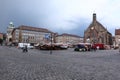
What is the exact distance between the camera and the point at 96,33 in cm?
15300

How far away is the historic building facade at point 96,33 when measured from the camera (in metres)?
151

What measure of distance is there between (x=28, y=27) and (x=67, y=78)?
180501mm

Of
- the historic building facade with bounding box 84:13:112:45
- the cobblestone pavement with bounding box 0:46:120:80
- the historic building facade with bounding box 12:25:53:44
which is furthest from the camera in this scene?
the historic building facade with bounding box 12:25:53:44

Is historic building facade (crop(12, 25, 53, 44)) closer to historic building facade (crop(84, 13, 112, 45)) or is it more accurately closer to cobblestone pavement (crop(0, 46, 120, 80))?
historic building facade (crop(84, 13, 112, 45))

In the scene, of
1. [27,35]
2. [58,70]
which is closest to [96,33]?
[27,35]

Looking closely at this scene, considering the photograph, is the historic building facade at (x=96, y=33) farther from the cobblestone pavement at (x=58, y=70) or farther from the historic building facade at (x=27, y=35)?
the cobblestone pavement at (x=58, y=70)

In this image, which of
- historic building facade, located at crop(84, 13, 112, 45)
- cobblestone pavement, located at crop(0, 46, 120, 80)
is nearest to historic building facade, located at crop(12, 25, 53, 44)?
historic building facade, located at crop(84, 13, 112, 45)

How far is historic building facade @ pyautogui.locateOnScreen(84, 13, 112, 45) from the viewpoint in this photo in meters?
151

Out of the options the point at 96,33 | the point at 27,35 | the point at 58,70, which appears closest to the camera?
the point at 58,70

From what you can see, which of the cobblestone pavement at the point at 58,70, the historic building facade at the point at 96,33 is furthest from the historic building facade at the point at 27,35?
the cobblestone pavement at the point at 58,70

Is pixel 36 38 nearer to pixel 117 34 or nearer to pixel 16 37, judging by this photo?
pixel 16 37

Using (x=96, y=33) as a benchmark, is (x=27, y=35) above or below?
above

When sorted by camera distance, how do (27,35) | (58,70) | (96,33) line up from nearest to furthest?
(58,70) → (96,33) → (27,35)

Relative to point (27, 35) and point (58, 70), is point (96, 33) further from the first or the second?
point (58, 70)
